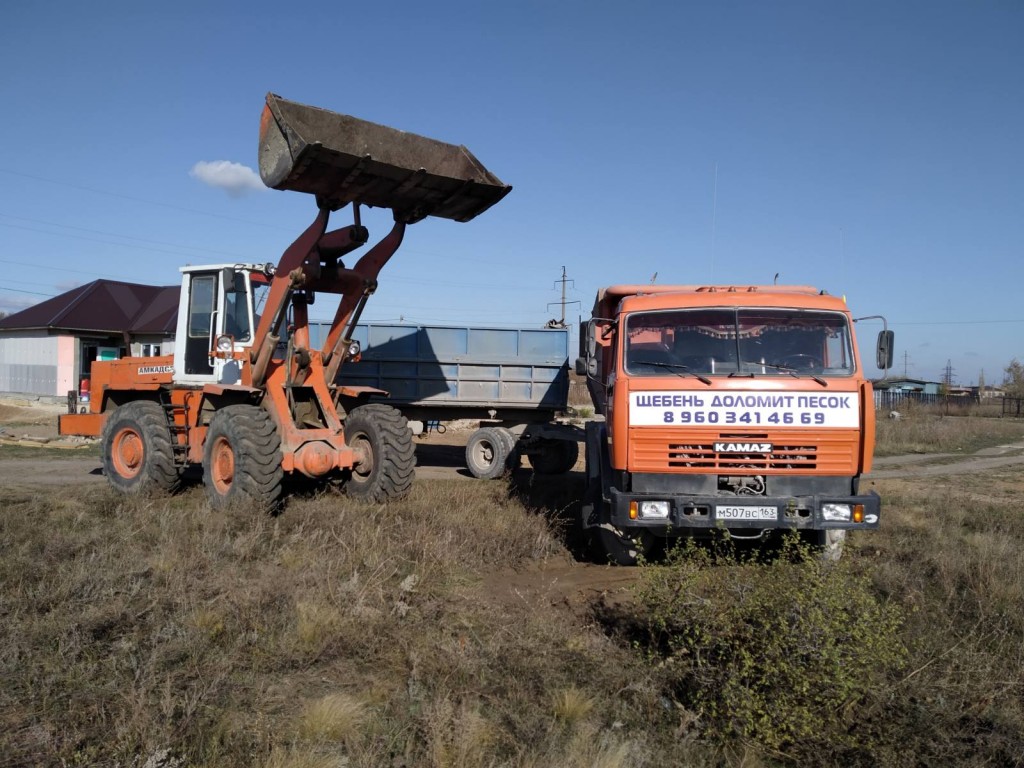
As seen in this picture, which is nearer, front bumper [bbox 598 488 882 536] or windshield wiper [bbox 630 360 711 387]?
front bumper [bbox 598 488 882 536]

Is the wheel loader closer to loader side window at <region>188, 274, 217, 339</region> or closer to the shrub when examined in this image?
loader side window at <region>188, 274, 217, 339</region>

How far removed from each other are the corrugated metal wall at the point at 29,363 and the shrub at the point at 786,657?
30876 millimetres

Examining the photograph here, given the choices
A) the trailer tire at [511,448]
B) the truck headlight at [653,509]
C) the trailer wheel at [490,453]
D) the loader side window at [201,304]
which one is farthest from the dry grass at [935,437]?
the loader side window at [201,304]

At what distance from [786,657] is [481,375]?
31.2 feet

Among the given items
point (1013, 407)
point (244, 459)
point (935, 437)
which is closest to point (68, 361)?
point (244, 459)

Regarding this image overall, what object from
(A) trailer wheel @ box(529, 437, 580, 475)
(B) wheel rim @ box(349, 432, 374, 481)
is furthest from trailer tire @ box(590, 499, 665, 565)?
(A) trailer wheel @ box(529, 437, 580, 475)

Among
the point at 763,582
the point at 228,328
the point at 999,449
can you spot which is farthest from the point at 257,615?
the point at 999,449

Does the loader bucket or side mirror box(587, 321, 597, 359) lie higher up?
the loader bucket

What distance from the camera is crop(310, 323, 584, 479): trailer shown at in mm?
12930

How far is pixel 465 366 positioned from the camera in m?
13.0

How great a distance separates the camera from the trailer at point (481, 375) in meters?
12.9

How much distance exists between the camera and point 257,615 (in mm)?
4969

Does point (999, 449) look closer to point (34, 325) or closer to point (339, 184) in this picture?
point (339, 184)

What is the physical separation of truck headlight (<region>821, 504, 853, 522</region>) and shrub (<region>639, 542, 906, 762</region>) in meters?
1.82
